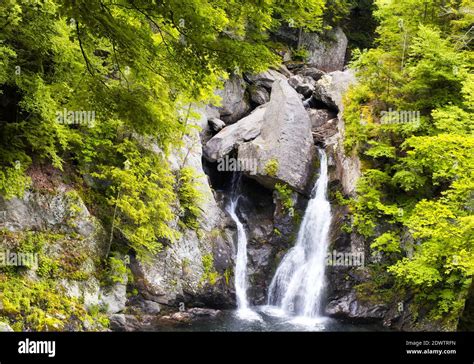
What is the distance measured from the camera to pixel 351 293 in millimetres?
16828

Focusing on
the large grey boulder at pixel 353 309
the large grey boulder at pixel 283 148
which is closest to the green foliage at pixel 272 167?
the large grey boulder at pixel 283 148

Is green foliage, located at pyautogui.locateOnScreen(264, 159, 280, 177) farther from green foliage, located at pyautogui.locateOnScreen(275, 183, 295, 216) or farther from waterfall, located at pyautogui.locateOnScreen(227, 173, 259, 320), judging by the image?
waterfall, located at pyautogui.locateOnScreen(227, 173, 259, 320)

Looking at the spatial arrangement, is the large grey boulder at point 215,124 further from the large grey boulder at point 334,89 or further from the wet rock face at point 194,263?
the large grey boulder at point 334,89

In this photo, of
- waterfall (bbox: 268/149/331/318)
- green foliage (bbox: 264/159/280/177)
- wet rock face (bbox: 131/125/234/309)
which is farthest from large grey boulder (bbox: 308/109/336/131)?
wet rock face (bbox: 131/125/234/309)

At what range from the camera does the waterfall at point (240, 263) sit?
17.2 m

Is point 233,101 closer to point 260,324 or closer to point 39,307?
point 260,324

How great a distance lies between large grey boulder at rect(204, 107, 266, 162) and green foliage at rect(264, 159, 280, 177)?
7.13 feet

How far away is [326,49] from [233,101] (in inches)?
441

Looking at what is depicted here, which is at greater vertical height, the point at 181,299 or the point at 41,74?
the point at 41,74

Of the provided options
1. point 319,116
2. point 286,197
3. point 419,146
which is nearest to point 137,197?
point 419,146

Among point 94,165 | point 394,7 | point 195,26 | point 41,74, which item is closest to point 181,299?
point 94,165

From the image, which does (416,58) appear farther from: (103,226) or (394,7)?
(103,226)

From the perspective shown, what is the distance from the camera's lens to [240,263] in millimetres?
18922

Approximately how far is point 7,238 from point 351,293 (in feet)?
41.4
